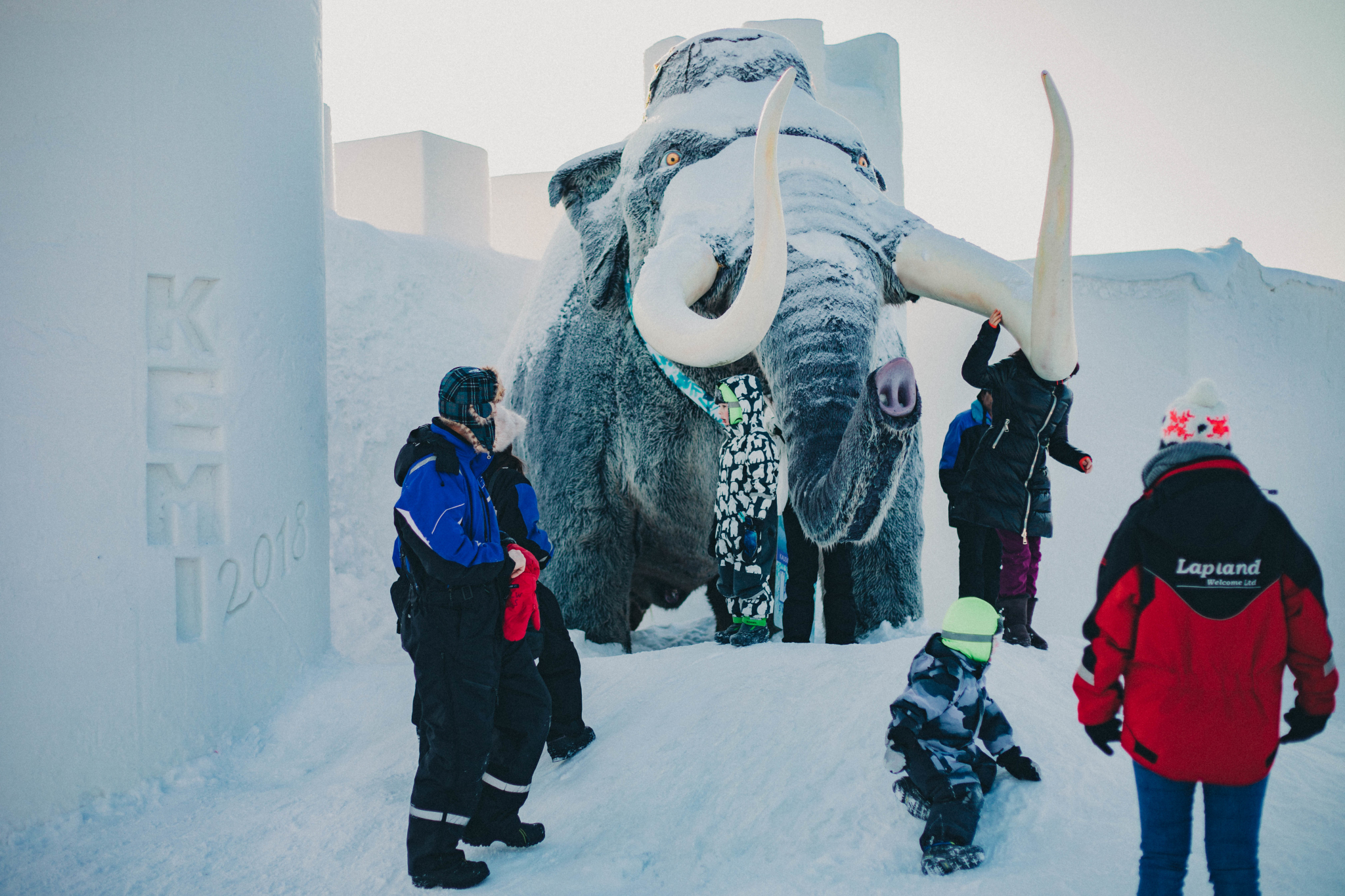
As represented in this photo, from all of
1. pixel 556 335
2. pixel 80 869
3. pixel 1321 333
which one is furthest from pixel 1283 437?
pixel 80 869

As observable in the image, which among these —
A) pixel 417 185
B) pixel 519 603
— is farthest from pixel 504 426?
pixel 417 185

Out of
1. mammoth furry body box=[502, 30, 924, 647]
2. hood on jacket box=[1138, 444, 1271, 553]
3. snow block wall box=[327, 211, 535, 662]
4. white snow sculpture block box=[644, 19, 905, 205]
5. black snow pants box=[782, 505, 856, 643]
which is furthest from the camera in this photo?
white snow sculpture block box=[644, 19, 905, 205]

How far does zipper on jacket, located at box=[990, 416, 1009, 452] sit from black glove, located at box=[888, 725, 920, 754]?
133 cm

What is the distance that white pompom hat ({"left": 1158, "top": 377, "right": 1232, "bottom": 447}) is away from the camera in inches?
75.0

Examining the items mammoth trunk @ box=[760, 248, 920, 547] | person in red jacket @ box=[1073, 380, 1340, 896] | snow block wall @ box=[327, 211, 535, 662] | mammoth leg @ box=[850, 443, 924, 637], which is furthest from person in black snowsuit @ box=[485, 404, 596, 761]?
snow block wall @ box=[327, 211, 535, 662]

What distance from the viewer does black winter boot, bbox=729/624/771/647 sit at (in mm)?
3528

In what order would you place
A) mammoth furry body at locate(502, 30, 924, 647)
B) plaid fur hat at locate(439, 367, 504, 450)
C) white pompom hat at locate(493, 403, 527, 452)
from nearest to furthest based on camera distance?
1. plaid fur hat at locate(439, 367, 504, 450)
2. white pompom hat at locate(493, 403, 527, 452)
3. mammoth furry body at locate(502, 30, 924, 647)

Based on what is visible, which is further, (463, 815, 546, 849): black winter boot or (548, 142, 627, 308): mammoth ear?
(548, 142, 627, 308): mammoth ear

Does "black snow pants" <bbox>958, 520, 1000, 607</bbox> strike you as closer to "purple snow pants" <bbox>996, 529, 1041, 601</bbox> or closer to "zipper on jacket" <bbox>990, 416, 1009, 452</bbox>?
"purple snow pants" <bbox>996, 529, 1041, 601</bbox>

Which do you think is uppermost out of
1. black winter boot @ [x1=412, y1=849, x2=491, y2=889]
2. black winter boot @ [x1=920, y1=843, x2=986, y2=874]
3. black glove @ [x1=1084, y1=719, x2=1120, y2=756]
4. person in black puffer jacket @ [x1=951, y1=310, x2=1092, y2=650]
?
person in black puffer jacket @ [x1=951, y1=310, x2=1092, y2=650]

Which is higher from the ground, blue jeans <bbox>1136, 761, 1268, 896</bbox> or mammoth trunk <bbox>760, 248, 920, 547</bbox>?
mammoth trunk <bbox>760, 248, 920, 547</bbox>

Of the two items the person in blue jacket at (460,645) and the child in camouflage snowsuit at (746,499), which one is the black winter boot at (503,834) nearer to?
the person in blue jacket at (460,645)

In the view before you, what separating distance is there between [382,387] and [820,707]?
289 inches

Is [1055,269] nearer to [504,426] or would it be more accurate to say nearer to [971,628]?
[971,628]
